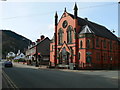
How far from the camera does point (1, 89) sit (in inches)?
455

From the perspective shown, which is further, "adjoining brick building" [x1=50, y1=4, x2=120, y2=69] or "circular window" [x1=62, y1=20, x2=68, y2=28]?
"circular window" [x1=62, y1=20, x2=68, y2=28]

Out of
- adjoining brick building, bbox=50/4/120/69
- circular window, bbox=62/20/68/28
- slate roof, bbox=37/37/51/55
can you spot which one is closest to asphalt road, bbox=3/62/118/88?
adjoining brick building, bbox=50/4/120/69

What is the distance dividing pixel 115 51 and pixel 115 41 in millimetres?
3439

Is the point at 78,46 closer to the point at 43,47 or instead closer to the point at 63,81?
the point at 43,47

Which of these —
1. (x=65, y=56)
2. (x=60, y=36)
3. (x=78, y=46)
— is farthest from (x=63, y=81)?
(x=60, y=36)

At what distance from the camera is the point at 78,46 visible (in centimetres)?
4438

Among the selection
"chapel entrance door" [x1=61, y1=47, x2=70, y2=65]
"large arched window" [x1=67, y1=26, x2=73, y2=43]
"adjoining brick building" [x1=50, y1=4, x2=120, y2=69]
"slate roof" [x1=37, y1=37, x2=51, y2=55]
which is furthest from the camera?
"slate roof" [x1=37, y1=37, x2=51, y2=55]

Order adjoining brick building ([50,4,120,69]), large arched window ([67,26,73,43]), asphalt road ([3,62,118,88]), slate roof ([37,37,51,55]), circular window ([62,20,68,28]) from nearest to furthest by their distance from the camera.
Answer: asphalt road ([3,62,118,88])
adjoining brick building ([50,4,120,69])
large arched window ([67,26,73,43])
circular window ([62,20,68,28])
slate roof ([37,37,51,55])

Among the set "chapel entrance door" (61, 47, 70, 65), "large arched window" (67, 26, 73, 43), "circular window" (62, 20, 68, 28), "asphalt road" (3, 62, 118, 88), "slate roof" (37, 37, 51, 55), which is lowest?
"asphalt road" (3, 62, 118, 88)

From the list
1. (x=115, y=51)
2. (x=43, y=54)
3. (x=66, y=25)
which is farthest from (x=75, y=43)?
(x=43, y=54)

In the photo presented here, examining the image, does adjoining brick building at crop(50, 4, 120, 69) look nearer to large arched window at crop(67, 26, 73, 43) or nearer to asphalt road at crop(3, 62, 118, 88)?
large arched window at crop(67, 26, 73, 43)

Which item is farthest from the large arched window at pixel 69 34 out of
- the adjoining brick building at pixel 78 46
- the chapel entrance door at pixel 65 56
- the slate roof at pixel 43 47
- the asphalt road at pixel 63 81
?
the asphalt road at pixel 63 81

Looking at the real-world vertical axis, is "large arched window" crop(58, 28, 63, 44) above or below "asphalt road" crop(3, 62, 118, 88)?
above

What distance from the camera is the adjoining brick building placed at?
42.6 meters
